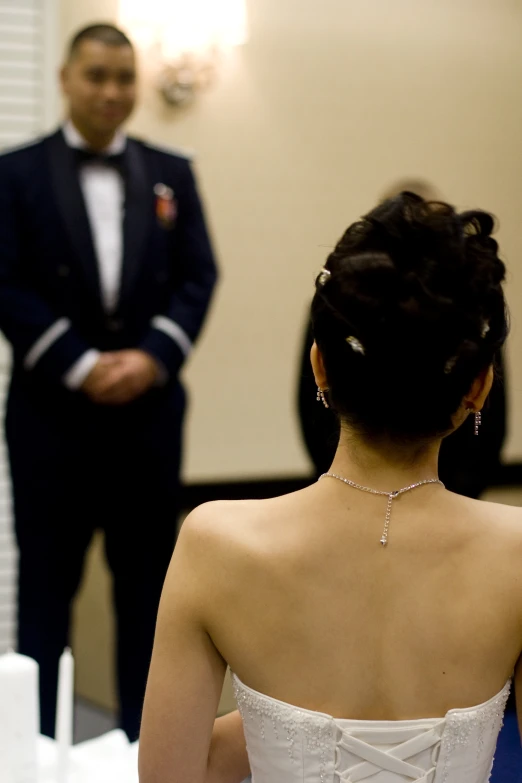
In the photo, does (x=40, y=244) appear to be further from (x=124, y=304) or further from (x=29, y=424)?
(x=29, y=424)

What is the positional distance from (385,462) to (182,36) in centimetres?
328

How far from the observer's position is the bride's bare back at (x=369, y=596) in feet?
3.97

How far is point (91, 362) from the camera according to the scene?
2863mm

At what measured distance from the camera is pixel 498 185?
4.89 metres

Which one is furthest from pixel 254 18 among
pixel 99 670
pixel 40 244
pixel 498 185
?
pixel 99 670

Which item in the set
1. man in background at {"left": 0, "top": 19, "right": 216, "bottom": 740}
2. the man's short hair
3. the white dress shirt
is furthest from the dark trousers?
the man's short hair

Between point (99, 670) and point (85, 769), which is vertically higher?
point (85, 769)

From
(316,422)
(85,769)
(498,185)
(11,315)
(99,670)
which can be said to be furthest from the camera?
(498,185)

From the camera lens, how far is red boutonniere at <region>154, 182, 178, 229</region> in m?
3.04

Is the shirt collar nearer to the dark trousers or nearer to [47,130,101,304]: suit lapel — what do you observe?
[47,130,101,304]: suit lapel

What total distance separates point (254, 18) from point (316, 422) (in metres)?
2.26

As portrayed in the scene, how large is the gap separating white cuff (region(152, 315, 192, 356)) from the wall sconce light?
150cm

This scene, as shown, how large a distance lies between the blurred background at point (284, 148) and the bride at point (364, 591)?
2897mm

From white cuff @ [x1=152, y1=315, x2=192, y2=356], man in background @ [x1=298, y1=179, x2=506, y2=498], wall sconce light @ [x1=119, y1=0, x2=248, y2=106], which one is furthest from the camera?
wall sconce light @ [x1=119, y1=0, x2=248, y2=106]
